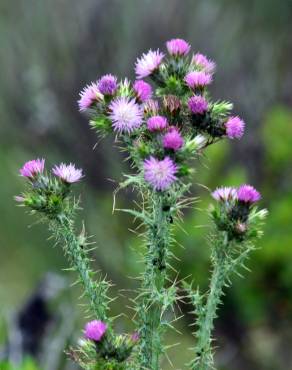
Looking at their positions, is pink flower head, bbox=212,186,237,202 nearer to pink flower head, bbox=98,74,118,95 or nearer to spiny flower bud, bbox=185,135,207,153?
spiny flower bud, bbox=185,135,207,153

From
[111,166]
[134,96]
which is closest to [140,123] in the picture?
[134,96]

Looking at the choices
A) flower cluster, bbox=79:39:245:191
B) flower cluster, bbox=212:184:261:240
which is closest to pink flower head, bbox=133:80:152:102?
flower cluster, bbox=79:39:245:191

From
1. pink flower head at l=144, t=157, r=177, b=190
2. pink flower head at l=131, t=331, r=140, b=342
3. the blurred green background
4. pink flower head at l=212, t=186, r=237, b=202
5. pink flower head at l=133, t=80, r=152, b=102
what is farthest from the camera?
the blurred green background

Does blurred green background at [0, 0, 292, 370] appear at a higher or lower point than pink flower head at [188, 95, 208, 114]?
higher

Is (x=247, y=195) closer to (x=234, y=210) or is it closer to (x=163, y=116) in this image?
(x=234, y=210)

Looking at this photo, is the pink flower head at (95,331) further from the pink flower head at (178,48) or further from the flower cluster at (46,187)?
the pink flower head at (178,48)

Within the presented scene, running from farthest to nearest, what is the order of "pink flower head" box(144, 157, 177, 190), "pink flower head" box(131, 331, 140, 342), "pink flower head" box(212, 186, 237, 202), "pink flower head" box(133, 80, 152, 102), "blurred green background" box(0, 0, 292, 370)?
"blurred green background" box(0, 0, 292, 370) → "pink flower head" box(212, 186, 237, 202) → "pink flower head" box(133, 80, 152, 102) → "pink flower head" box(131, 331, 140, 342) → "pink flower head" box(144, 157, 177, 190)

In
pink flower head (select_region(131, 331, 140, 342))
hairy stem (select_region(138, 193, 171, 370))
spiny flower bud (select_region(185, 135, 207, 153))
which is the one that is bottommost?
pink flower head (select_region(131, 331, 140, 342))
